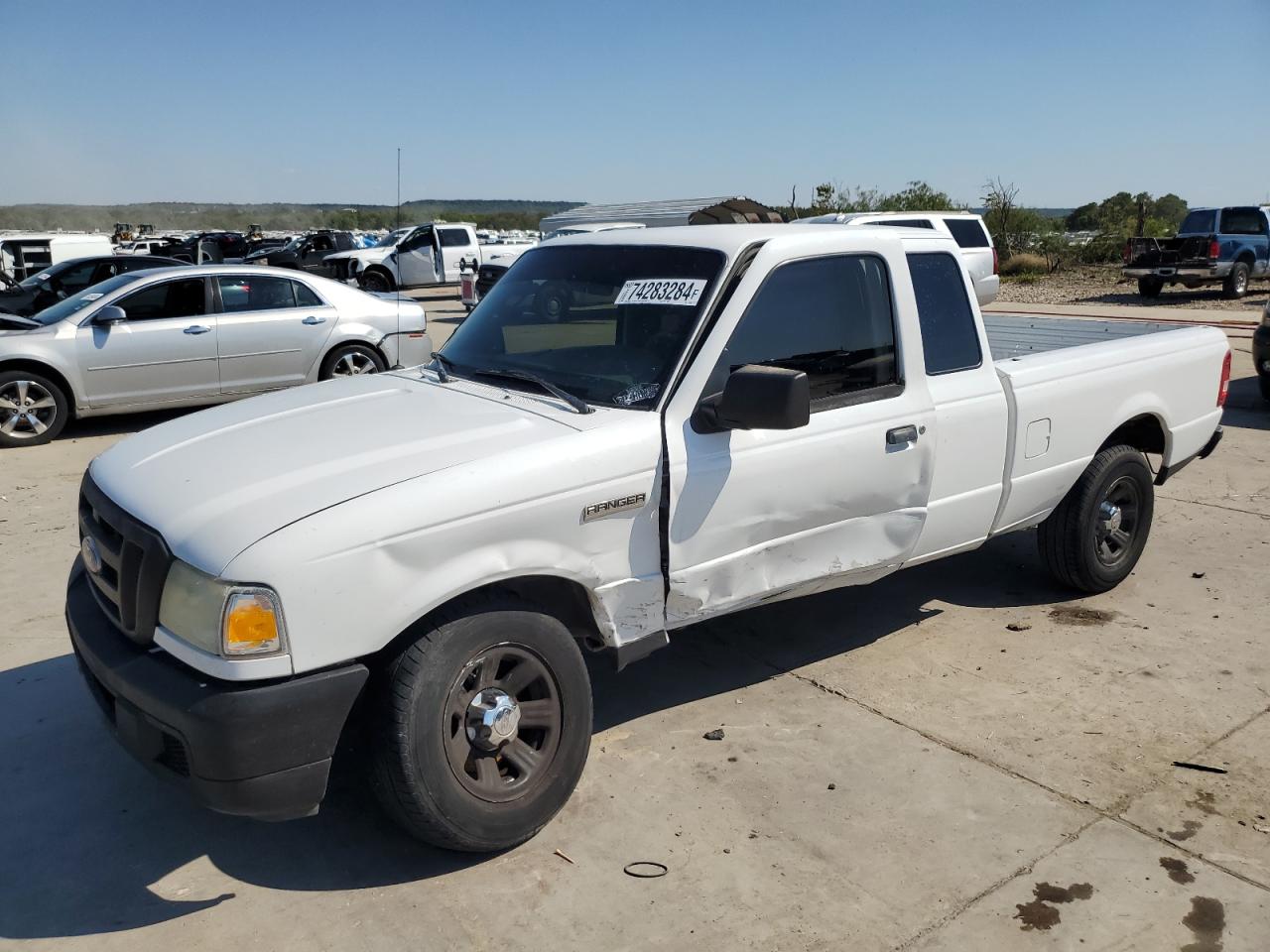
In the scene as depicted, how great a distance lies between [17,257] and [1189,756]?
1009 inches

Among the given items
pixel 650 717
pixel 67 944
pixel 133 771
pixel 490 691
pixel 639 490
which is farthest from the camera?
pixel 650 717

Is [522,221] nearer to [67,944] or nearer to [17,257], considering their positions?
[17,257]

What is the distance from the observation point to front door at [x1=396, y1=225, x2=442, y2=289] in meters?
27.0

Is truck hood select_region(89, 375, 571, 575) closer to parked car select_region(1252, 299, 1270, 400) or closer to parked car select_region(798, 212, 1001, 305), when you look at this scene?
parked car select_region(1252, 299, 1270, 400)

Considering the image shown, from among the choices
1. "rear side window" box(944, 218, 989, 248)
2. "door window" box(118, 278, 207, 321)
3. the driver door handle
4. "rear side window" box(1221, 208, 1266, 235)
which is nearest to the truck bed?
the driver door handle

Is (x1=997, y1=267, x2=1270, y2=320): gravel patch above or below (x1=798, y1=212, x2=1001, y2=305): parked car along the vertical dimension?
below

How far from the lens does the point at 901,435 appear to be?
421 centimetres

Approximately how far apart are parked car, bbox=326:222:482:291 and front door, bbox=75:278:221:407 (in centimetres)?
1703

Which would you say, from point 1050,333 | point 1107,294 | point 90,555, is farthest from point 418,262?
point 90,555

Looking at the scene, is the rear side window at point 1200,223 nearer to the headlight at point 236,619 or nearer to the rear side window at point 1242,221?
the rear side window at point 1242,221

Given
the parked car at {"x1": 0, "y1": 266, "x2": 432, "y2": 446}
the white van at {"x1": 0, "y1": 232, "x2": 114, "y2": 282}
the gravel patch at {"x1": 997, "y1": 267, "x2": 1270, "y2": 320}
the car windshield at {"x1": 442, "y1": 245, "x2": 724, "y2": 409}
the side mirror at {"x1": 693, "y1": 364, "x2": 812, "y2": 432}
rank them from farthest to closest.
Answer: the white van at {"x1": 0, "y1": 232, "x2": 114, "y2": 282} → the gravel patch at {"x1": 997, "y1": 267, "x2": 1270, "y2": 320} → the parked car at {"x1": 0, "y1": 266, "x2": 432, "y2": 446} → the car windshield at {"x1": 442, "y1": 245, "x2": 724, "y2": 409} → the side mirror at {"x1": 693, "y1": 364, "x2": 812, "y2": 432}

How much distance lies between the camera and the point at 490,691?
325 centimetres

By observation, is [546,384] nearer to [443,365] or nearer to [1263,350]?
[443,365]

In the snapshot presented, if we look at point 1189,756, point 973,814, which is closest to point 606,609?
point 973,814
